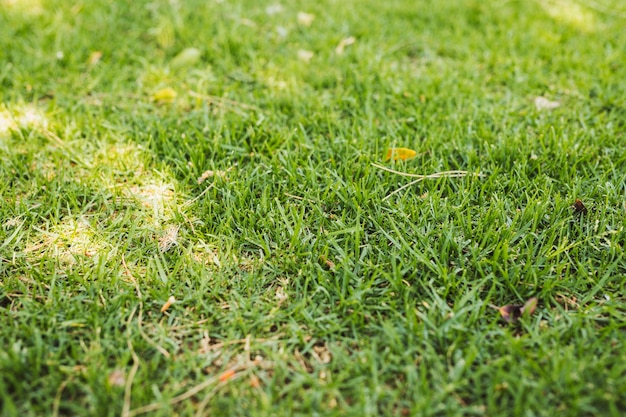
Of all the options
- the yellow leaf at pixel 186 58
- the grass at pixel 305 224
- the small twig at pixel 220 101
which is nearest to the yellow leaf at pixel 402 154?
the grass at pixel 305 224

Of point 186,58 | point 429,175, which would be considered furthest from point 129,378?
point 186,58

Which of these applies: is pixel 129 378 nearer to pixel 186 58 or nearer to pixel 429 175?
pixel 429 175

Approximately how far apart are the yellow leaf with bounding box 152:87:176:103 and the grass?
0.01 m

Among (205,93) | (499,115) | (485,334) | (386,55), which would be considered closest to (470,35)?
(386,55)

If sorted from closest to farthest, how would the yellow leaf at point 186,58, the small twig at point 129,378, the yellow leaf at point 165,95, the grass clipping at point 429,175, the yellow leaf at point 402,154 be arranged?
the small twig at point 129,378 < the grass clipping at point 429,175 < the yellow leaf at point 402,154 < the yellow leaf at point 165,95 < the yellow leaf at point 186,58

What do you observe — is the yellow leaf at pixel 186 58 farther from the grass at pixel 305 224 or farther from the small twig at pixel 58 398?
the small twig at pixel 58 398

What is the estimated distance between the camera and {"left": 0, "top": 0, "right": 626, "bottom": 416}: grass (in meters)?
1.38

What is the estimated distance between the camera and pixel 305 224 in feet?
6.08

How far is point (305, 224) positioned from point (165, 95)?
3.66 feet

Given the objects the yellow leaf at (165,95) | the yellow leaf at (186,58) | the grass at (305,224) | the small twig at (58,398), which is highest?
the yellow leaf at (186,58)

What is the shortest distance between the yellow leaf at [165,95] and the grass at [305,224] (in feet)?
0.03

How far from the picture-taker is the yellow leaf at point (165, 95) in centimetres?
251

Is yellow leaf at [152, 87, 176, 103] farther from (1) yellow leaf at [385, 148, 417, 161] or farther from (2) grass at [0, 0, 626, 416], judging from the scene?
(1) yellow leaf at [385, 148, 417, 161]

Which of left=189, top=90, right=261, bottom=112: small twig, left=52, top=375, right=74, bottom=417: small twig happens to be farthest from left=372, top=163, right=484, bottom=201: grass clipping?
left=52, top=375, right=74, bottom=417: small twig
